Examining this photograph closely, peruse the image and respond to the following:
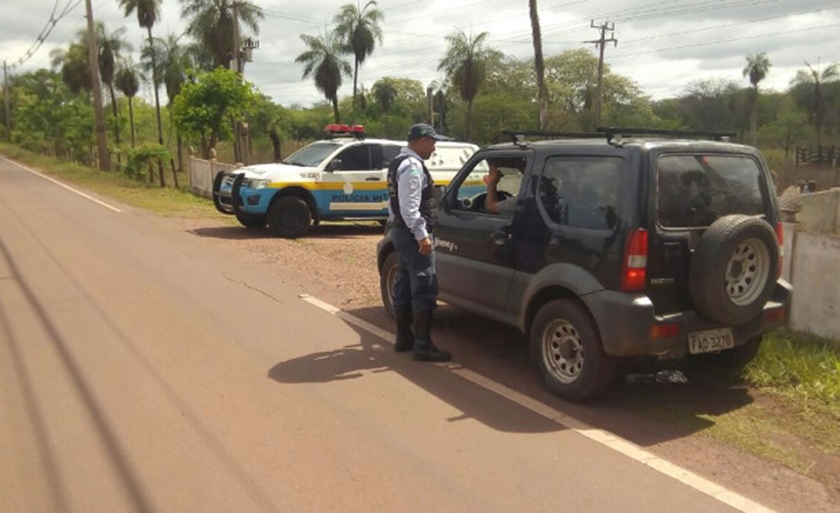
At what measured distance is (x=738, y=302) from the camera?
4.91 m

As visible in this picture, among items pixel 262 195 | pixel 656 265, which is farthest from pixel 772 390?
pixel 262 195

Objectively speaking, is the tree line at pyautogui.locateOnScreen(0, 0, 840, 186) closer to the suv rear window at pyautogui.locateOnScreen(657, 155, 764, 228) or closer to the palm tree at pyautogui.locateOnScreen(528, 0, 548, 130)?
the palm tree at pyautogui.locateOnScreen(528, 0, 548, 130)

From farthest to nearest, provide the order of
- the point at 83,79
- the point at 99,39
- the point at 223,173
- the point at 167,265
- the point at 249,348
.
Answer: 1. the point at 83,79
2. the point at 99,39
3. the point at 223,173
4. the point at 167,265
5. the point at 249,348

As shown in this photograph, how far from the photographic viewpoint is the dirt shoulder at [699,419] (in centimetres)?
396

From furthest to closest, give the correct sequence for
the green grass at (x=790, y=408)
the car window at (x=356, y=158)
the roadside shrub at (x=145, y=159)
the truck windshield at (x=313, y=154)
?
the roadside shrub at (x=145, y=159), the truck windshield at (x=313, y=154), the car window at (x=356, y=158), the green grass at (x=790, y=408)

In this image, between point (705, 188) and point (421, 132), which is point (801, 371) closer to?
point (705, 188)

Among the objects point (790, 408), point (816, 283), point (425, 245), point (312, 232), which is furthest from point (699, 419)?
point (312, 232)

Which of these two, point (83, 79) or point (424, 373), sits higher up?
point (83, 79)

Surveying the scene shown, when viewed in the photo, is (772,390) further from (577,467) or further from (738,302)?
(577,467)

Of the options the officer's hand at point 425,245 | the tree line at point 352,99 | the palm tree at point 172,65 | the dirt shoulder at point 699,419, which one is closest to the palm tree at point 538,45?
the tree line at point 352,99

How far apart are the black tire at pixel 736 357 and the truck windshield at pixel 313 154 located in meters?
9.18

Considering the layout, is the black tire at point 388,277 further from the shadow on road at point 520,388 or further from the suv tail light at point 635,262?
the suv tail light at point 635,262

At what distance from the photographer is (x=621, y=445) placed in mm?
4395

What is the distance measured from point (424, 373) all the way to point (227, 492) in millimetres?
2185
